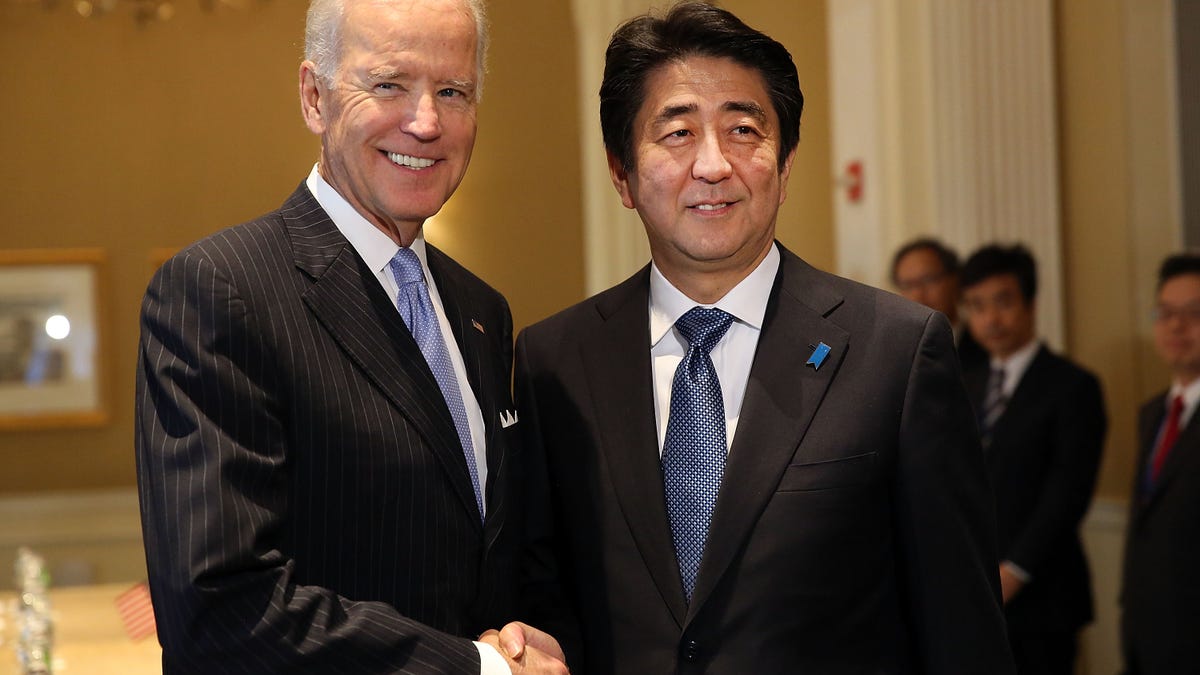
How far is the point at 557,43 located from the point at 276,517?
12.9 ft

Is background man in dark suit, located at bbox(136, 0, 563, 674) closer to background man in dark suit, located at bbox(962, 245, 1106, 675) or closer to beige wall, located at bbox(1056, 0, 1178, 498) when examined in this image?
background man in dark suit, located at bbox(962, 245, 1106, 675)

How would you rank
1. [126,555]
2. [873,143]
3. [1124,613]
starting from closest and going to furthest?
[1124,613] < [873,143] < [126,555]

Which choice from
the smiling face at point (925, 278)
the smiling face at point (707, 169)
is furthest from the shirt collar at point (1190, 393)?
the smiling face at point (707, 169)

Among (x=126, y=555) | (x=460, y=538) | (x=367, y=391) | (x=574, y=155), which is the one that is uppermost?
(x=574, y=155)

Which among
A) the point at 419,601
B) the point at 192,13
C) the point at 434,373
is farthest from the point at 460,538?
the point at 192,13

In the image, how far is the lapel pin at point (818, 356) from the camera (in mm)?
1941

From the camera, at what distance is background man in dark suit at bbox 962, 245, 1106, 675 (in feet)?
14.1

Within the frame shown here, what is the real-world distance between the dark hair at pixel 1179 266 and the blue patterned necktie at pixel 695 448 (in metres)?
2.89

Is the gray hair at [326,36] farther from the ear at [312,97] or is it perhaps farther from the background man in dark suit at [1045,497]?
the background man in dark suit at [1045,497]

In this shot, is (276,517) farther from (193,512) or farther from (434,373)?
(434,373)

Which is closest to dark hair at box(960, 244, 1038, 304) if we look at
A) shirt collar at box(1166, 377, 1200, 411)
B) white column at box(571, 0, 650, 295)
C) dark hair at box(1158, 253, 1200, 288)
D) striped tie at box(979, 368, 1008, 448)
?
striped tie at box(979, 368, 1008, 448)

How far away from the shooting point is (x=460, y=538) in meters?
1.80

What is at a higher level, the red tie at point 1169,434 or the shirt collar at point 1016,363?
the shirt collar at point 1016,363

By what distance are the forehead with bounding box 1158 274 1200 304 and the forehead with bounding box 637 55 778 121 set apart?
2.76 metres
